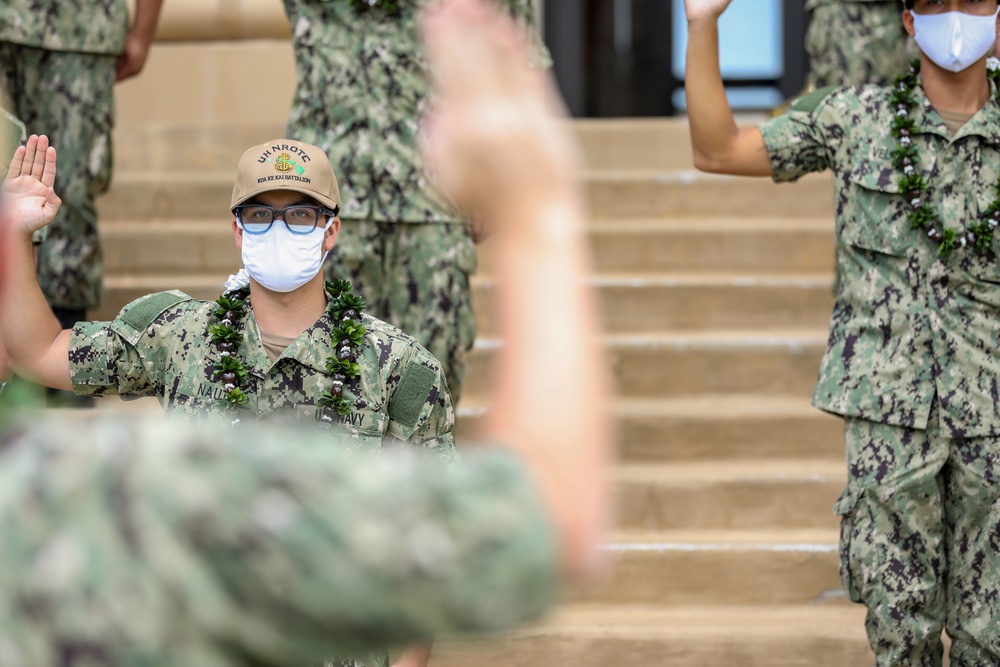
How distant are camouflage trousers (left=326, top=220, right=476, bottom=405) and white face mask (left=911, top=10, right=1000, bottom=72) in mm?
1482

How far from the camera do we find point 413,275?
4.47m

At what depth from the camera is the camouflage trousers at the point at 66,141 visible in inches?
202

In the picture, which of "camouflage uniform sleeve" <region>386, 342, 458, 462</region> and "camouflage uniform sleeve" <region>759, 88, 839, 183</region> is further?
"camouflage uniform sleeve" <region>759, 88, 839, 183</region>

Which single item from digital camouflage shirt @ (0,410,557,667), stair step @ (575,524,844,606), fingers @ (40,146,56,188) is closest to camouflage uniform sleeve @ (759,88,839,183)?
stair step @ (575,524,844,606)

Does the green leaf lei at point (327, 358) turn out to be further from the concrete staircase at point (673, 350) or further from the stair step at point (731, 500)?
the stair step at point (731, 500)

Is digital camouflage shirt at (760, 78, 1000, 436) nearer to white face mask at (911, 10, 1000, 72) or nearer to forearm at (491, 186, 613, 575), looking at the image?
white face mask at (911, 10, 1000, 72)

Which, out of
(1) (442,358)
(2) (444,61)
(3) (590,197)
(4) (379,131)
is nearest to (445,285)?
(1) (442,358)

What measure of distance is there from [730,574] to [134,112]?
13.0 feet

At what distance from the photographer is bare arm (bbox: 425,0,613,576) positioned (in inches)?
47.9

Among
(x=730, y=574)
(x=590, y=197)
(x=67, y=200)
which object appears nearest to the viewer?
(x=730, y=574)

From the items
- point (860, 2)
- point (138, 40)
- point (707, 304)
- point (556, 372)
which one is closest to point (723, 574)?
point (707, 304)

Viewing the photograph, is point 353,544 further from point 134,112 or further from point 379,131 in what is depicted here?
point 134,112

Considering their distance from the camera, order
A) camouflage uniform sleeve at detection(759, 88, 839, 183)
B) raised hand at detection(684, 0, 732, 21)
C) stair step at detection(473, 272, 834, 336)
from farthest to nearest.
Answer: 1. stair step at detection(473, 272, 834, 336)
2. camouflage uniform sleeve at detection(759, 88, 839, 183)
3. raised hand at detection(684, 0, 732, 21)

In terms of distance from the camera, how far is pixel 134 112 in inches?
286
